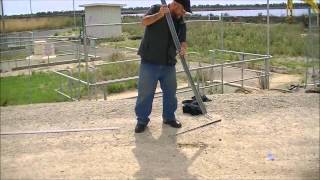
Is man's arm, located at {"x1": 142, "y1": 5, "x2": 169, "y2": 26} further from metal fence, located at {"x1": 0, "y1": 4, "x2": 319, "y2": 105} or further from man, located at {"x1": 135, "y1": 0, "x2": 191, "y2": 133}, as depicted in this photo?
metal fence, located at {"x1": 0, "y1": 4, "x2": 319, "y2": 105}

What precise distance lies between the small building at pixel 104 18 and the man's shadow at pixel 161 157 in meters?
7.10

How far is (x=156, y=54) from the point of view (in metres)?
5.23

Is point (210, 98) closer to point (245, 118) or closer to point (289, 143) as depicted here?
point (245, 118)

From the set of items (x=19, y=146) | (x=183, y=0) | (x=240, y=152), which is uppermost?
(x=183, y=0)

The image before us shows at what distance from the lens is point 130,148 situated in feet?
15.8

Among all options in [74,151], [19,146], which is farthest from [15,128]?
[74,151]

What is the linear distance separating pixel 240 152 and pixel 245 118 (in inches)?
49.4

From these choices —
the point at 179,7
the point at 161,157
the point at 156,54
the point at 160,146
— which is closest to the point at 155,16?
the point at 179,7

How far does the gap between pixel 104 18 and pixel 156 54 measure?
374 inches

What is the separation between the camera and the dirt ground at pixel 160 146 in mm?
4098

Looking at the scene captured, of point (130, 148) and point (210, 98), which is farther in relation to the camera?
point (210, 98)

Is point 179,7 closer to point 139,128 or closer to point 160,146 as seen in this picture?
point 139,128

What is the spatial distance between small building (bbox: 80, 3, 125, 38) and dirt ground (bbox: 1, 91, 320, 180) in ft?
19.4

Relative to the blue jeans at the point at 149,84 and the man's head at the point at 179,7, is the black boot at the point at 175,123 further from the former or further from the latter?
the man's head at the point at 179,7
